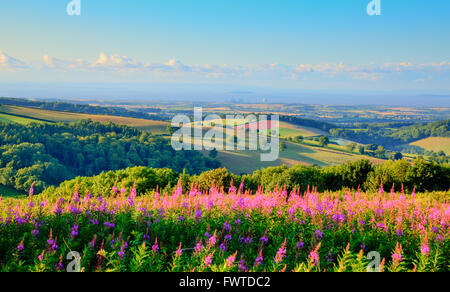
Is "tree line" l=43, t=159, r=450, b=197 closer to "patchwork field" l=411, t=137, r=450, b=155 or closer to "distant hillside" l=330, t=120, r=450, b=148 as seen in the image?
"distant hillside" l=330, t=120, r=450, b=148

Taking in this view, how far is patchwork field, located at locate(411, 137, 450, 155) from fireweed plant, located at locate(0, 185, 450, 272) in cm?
13453

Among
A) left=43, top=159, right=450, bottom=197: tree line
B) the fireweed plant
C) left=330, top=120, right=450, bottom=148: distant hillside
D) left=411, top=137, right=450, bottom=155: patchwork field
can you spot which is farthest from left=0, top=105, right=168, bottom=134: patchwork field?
left=411, top=137, right=450, bottom=155: patchwork field

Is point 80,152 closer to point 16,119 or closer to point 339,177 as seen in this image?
point 16,119

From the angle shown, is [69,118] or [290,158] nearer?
[290,158]

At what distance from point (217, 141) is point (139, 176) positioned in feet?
256

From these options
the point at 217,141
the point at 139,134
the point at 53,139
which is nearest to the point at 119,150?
the point at 139,134

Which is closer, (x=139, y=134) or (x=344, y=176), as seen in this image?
(x=344, y=176)

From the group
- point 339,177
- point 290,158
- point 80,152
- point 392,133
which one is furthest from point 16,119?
point 392,133

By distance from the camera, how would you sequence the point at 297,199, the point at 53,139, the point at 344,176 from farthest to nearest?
the point at 53,139, the point at 344,176, the point at 297,199

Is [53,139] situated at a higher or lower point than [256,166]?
higher

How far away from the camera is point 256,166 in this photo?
78875mm

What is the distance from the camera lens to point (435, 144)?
4931 inches

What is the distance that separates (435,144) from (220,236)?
147703 millimetres
